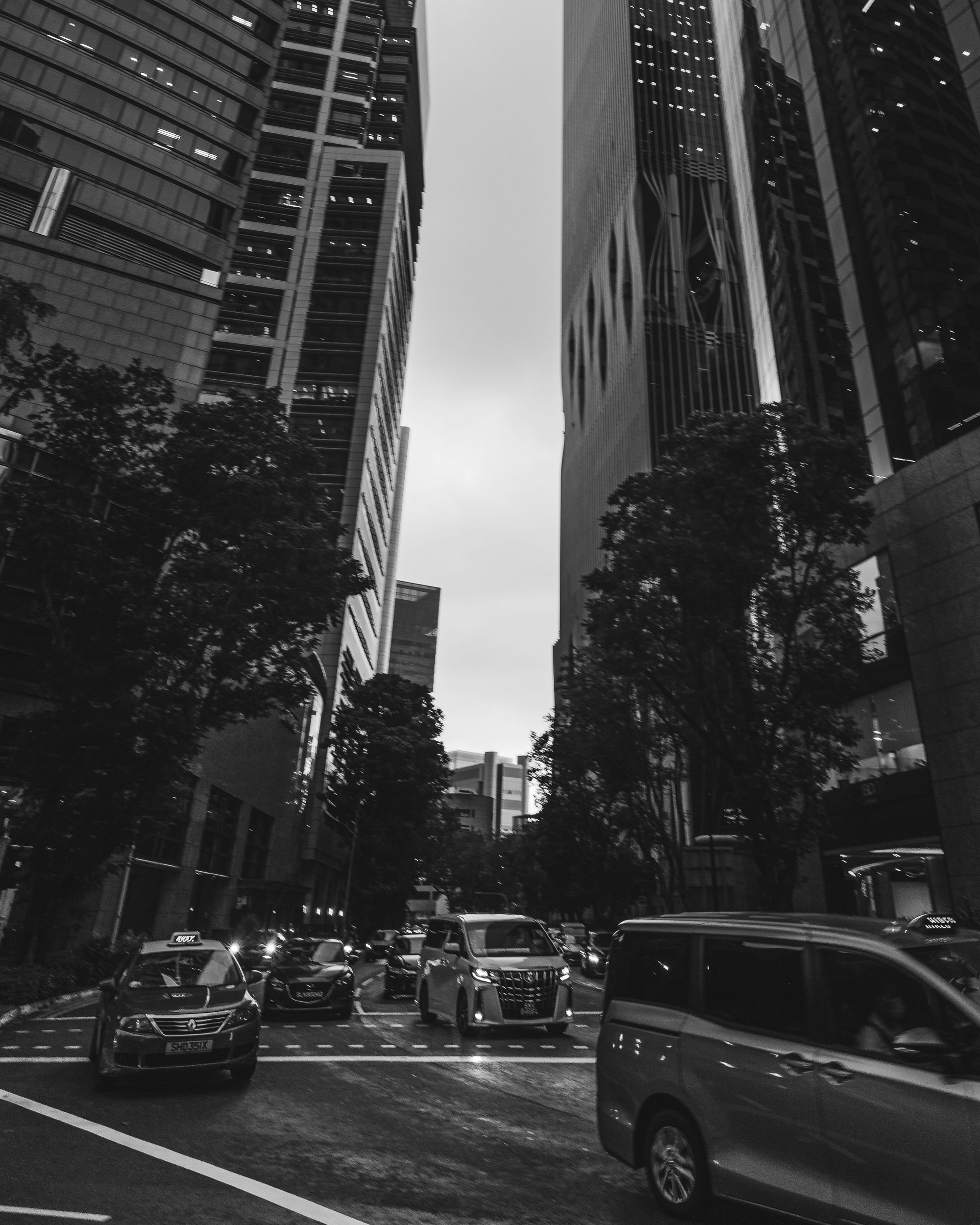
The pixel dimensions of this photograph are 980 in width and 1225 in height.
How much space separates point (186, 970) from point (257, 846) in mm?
32782

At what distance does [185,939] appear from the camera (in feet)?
35.0

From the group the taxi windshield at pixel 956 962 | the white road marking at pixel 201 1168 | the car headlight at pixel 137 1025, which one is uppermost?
the taxi windshield at pixel 956 962

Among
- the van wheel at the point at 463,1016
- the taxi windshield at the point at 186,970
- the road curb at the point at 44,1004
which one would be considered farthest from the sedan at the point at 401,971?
the taxi windshield at the point at 186,970

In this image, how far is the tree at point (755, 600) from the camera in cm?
1880

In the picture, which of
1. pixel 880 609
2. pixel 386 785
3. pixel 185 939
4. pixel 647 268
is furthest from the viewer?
pixel 647 268

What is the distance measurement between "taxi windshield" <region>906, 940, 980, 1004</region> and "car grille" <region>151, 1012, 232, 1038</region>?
717cm

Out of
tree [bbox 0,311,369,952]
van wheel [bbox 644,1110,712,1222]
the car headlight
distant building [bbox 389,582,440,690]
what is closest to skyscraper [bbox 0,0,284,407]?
tree [bbox 0,311,369,952]

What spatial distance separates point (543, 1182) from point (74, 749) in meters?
15.0

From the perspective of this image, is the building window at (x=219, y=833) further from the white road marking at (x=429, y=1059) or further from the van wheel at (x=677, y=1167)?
the van wheel at (x=677, y=1167)

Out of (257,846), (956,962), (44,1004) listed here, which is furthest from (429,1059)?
(257,846)

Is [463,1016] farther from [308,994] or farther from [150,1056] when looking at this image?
[150,1056]

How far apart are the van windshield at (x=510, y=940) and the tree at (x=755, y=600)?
21.8ft

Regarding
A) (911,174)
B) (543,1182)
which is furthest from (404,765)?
(543,1182)

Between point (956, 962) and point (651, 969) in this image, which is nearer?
point (956, 962)
